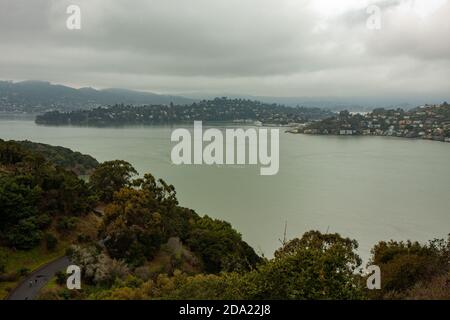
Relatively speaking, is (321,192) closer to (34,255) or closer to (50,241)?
(50,241)

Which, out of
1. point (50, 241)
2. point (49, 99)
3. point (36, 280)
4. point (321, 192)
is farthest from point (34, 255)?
point (49, 99)

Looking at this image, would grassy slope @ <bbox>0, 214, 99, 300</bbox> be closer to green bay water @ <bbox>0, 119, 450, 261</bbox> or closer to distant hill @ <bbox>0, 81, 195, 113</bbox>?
green bay water @ <bbox>0, 119, 450, 261</bbox>

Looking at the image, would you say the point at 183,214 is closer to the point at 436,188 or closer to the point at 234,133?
the point at 436,188

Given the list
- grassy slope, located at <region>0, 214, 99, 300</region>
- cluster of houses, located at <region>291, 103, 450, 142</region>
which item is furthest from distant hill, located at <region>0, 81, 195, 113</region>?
grassy slope, located at <region>0, 214, 99, 300</region>

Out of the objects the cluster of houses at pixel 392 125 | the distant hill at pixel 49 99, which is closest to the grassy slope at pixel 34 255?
the cluster of houses at pixel 392 125

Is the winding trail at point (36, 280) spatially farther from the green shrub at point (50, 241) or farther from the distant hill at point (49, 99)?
the distant hill at point (49, 99)

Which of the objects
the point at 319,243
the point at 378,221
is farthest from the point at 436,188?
the point at 319,243
